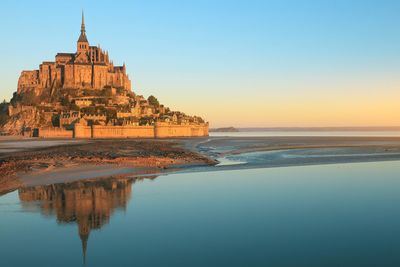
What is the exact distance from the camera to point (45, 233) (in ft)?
34.5

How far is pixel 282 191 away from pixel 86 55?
10638 centimetres

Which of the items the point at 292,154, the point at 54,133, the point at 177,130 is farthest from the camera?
the point at 177,130

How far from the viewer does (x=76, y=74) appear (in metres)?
109

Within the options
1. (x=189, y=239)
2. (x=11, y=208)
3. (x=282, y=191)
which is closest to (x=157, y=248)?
(x=189, y=239)

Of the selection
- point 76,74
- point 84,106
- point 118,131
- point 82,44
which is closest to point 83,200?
point 118,131

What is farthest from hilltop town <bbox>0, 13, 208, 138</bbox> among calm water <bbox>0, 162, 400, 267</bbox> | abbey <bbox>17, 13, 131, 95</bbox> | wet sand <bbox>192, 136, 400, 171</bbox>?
calm water <bbox>0, 162, 400, 267</bbox>

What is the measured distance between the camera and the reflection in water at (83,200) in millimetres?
11852

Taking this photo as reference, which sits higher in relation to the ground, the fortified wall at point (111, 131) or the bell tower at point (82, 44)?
the bell tower at point (82, 44)

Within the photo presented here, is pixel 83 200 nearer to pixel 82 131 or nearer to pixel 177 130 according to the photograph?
pixel 82 131

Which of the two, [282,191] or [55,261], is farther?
[282,191]

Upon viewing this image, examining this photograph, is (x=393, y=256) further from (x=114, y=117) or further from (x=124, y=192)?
(x=114, y=117)

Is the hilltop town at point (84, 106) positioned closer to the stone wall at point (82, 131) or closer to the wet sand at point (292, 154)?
the stone wall at point (82, 131)

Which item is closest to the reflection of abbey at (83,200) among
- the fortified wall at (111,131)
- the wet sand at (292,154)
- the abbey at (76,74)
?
the wet sand at (292,154)

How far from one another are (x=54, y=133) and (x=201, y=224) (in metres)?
83.2
